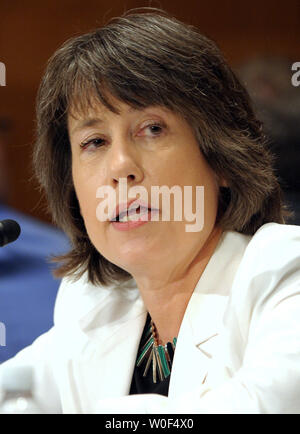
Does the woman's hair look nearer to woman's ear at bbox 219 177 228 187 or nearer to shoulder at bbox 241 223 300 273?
woman's ear at bbox 219 177 228 187

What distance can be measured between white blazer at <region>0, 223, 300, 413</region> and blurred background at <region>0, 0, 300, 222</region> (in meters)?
0.30

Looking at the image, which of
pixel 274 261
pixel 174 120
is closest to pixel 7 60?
pixel 174 120

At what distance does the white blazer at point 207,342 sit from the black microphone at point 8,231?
0.30 metres

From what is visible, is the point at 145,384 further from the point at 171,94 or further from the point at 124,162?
the point at 171,94

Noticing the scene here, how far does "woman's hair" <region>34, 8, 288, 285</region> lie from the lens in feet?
3.75

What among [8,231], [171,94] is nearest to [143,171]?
[171,94]

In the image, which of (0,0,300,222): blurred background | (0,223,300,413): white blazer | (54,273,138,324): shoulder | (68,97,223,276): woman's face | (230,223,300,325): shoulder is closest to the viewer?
(0,223,300,413): white blazer

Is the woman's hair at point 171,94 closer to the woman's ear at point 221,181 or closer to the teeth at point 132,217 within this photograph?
the woman's ear at point 221,181

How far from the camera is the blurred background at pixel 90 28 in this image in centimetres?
123

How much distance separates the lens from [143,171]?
1.12m

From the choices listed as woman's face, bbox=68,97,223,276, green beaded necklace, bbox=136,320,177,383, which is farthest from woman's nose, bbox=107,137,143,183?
green beaded necklace, bbox=136,320,177,383

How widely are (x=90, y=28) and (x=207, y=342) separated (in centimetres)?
68

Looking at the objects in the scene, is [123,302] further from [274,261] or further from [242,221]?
[274,261]

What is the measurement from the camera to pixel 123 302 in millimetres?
1426
